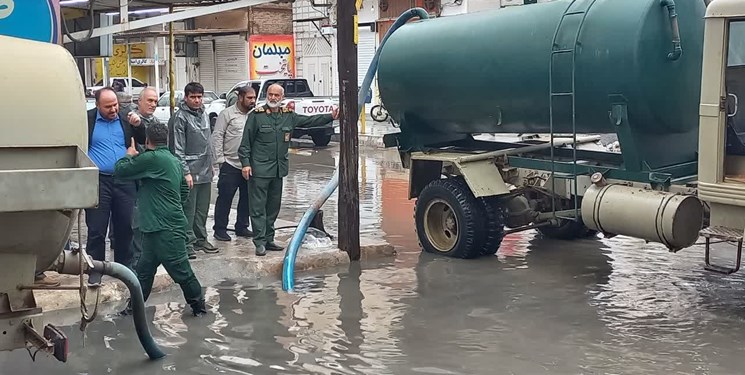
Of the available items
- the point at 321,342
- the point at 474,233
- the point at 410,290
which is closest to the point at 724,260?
the point at 474,233

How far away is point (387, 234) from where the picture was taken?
1123cm

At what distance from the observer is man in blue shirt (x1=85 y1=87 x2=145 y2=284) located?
310 inches

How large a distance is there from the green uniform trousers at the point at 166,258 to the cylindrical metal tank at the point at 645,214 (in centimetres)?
347

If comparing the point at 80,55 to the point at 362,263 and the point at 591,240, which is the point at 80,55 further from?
the point at 591,240

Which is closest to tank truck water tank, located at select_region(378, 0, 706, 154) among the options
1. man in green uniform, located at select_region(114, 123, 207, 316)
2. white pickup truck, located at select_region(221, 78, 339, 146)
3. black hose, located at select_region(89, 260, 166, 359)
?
man in green uniform, located at select_region(114, 123, 207, 316)

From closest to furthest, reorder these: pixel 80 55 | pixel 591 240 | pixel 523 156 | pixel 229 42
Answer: pixel 523 156
pixel 591 240
pixel 80 55
pixel 229 42

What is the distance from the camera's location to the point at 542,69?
875cm

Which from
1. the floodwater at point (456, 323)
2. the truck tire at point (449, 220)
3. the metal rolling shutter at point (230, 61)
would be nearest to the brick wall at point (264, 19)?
the metal rolling shutter at point (230, 61)

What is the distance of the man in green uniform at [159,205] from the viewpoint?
22.2ft

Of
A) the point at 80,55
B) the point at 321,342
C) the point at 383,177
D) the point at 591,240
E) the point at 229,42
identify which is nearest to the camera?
the point at 321,342

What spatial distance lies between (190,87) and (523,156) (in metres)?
3.34

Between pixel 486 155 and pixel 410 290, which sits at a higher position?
pixel 486 155

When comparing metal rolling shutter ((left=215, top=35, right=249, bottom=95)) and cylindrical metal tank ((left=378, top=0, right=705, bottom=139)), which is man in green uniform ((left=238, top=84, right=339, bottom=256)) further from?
metal rolling shutter ((left=215, top=35, right=249, bottom=95))

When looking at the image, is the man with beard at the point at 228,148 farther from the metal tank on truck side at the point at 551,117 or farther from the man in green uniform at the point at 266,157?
the metal tank on truck side at the point at 551,117
